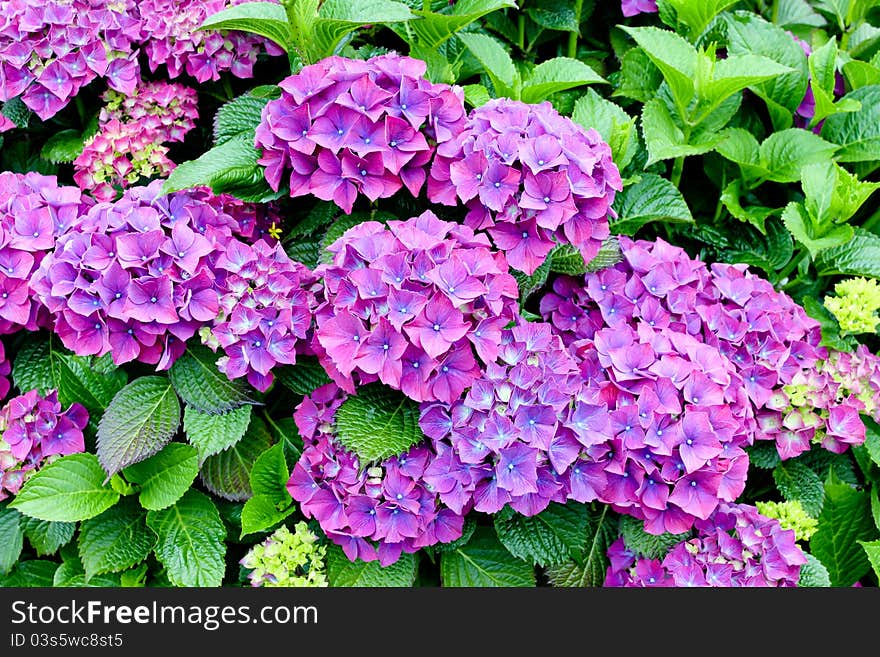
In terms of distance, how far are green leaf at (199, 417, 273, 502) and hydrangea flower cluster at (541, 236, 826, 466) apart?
2.66 feet

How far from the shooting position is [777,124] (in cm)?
259

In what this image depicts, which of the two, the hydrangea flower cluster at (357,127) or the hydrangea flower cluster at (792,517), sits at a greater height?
the hydrangea flower cluster at (357,127)

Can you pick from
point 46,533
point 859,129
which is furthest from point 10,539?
point 859,129

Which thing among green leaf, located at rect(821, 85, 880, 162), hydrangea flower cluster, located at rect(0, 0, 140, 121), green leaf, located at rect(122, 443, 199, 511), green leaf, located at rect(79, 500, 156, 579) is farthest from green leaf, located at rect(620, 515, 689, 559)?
hydrangea flower cluster, located at rect(0, 0, 140, 121)

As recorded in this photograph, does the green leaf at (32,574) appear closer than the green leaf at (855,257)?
Yes

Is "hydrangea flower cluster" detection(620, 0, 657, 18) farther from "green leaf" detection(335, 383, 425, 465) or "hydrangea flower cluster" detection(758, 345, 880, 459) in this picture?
"green leaf" detection(335, 383, 425, 465)

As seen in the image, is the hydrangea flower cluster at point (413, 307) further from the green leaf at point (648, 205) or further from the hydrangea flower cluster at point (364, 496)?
the green leaf at point (648, 205)

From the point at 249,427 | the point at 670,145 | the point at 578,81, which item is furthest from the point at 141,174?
Result: the point at 670,145

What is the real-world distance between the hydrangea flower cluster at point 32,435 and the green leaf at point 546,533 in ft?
3.46

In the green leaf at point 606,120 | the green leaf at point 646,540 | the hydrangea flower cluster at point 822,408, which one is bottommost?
the green leaf at point 646,540

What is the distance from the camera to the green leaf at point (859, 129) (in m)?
2.49

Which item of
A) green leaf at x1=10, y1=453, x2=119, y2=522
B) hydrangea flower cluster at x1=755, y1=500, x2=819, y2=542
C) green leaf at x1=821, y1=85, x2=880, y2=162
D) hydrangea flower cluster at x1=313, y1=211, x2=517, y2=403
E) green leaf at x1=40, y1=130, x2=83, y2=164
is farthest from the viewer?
green leaf at x1=821, y1=85, x2=880, y2=162

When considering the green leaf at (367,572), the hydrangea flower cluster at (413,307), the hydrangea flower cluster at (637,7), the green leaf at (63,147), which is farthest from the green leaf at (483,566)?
the hydrangea flower cluster at (637,7)

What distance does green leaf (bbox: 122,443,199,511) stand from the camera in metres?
1.93
